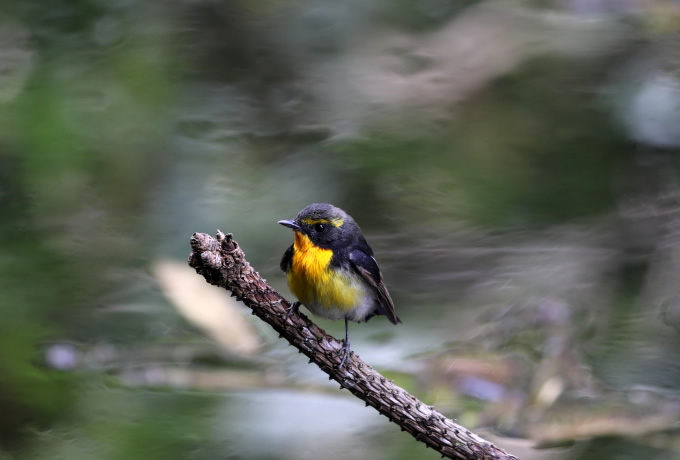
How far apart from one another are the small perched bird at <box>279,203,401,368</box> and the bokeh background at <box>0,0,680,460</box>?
46.5 inches

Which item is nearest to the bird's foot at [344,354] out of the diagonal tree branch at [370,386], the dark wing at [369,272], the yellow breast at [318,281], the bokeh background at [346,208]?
the diagonal tree branch at [370,386]

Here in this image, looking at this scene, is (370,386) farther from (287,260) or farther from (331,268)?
(287,260)

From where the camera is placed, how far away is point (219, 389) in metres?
3.90

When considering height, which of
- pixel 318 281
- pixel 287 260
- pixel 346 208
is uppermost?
pixel 346 208

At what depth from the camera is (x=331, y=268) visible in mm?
2598

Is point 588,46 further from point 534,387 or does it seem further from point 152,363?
point 152,363

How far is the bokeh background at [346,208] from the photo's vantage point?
3775 mm

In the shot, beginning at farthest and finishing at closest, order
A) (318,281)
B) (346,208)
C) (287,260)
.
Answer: (346,208)
(287,260)
(318,281)

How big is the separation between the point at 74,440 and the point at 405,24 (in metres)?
3.68

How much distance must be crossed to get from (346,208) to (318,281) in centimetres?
267

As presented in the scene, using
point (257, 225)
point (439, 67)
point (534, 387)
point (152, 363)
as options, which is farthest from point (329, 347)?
point (439, 67)

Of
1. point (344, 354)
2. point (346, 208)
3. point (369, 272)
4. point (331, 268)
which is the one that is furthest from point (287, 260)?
point (346, 208)

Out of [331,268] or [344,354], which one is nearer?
[344,354]

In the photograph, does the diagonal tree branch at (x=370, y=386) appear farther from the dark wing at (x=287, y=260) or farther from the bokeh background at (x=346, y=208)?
the bokeh background at (x=346, y=208)
